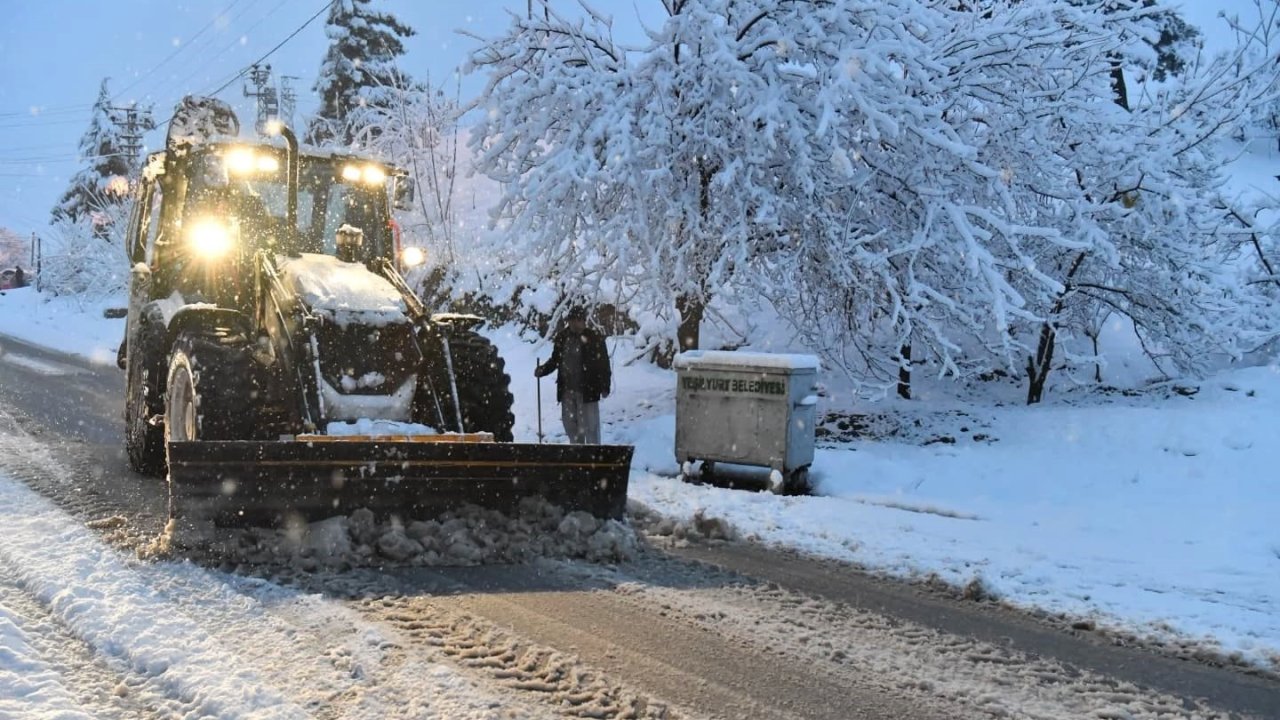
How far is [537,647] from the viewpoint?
446 centimetres

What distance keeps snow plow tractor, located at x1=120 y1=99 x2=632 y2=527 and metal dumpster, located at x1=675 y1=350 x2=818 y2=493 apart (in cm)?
255

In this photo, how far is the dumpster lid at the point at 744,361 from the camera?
9.27 meters

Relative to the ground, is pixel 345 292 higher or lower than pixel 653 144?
lower

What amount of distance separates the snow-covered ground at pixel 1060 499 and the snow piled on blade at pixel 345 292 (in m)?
2.62

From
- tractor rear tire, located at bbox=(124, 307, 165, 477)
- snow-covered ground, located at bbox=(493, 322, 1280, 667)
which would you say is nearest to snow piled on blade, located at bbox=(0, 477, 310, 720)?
tractor rear tire, located at bbox=(124, 307, 165, 477)

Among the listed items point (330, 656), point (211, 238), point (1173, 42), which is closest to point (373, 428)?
point (330, 656)

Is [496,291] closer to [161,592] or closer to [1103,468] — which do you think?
[1103,468]

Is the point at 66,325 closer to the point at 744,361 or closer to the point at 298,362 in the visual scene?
the point at 744,361

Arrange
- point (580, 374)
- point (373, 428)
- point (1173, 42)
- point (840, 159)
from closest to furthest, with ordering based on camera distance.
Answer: point (373, 428)
point (840, 159)
point (580, 374)
point (1173, 42)

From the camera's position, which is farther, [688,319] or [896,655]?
[688,319]

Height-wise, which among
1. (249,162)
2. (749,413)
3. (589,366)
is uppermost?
(249,162)

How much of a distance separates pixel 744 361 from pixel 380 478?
446cm

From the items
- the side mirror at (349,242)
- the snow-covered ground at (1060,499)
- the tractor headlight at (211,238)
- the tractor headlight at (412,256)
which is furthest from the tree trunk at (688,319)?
the tractor headlight at (211,238)

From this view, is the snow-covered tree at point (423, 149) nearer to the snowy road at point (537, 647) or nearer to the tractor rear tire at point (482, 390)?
the tractor rear tire at point (482, 390)
